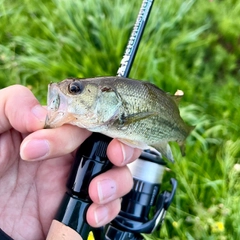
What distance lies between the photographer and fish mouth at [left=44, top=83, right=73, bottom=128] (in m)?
1.02

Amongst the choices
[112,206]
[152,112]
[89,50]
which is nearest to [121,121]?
[152,112]

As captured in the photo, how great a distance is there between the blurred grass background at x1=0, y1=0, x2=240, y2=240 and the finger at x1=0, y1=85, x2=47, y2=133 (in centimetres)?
91

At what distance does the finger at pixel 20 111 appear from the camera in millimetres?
1132

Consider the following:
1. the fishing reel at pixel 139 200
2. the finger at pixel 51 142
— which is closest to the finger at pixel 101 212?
the fishing reel at pixel 139 200

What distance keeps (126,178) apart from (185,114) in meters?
0.89

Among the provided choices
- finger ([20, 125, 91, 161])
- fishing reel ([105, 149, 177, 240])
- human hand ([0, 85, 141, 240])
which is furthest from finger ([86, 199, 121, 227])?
finger ([20, 125, 91, 161])

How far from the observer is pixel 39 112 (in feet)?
3.74

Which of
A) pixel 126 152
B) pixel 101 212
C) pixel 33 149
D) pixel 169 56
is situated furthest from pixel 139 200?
pixel 169 56

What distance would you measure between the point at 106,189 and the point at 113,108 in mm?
281

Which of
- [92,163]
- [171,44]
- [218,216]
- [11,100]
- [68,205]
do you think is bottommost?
[218,216]

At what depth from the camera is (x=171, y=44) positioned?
7.81 feet

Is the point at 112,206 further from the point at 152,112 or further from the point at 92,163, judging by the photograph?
the point at 152,112

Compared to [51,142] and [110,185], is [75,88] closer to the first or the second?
[51,142]

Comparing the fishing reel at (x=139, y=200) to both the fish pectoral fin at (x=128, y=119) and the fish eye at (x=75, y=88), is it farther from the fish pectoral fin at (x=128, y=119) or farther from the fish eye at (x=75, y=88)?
the fish eye at (x=75, y=88)
